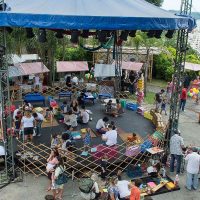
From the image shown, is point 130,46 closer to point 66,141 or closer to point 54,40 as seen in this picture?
point 54,40

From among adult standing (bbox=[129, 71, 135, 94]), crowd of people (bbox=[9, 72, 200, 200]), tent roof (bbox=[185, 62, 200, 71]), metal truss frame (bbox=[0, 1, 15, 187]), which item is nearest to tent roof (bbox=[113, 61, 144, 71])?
adult standing (bbox=[129, 71, 135, 94])

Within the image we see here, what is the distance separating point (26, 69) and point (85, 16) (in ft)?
39.3

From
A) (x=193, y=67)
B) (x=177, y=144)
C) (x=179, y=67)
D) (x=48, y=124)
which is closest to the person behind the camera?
(x=177, y=144)

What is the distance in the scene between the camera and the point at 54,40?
21.3m

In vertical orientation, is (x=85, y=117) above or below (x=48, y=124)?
above

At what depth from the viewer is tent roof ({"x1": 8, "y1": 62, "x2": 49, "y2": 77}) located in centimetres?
1914

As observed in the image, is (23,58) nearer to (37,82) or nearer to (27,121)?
(37,82)

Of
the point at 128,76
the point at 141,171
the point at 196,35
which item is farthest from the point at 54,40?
the point at 196,35

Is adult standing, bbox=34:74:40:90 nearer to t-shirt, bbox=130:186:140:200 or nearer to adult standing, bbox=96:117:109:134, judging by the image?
adult standing, bbox=96:117:109:134

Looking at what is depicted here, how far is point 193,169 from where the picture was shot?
9.80 metres

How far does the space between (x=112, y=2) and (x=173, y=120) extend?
4.65 meters

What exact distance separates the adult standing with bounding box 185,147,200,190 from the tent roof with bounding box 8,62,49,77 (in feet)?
40.6

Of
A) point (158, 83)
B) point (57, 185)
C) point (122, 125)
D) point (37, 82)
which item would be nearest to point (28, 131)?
point (57, 185)

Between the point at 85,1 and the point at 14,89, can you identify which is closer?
the point at 85,1
